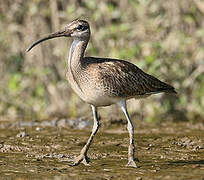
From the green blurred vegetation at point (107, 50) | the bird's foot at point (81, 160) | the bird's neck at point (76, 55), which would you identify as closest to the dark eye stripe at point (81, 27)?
the bird's neck at point (76, 55)

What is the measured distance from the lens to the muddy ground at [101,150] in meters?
6.14

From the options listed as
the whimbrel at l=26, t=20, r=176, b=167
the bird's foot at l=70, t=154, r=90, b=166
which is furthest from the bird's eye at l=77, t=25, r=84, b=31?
the bird's foot at l=70, t=154, r=90, b=166

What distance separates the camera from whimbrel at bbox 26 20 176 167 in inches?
270

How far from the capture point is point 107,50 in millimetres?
12906

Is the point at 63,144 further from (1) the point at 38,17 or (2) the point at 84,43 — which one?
(1) the point at 38,17

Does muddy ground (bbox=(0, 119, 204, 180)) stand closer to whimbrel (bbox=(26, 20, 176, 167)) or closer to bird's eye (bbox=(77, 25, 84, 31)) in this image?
whimbrel (bbox=(26, 20, 176, 167))

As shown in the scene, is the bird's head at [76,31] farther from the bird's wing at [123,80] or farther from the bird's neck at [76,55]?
the bird's wing at [123,80]

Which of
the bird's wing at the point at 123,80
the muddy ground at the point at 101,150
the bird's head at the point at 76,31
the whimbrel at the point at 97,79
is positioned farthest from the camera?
the bird's head at the point at 76,31

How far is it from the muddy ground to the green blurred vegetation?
1613 millimetres

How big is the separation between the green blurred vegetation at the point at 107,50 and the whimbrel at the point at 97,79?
4447 millimetres

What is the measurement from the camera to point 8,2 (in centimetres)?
1379

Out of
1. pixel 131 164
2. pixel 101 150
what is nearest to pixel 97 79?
pixel 131 164

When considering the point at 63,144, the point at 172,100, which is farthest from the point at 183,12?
the point at 63,144

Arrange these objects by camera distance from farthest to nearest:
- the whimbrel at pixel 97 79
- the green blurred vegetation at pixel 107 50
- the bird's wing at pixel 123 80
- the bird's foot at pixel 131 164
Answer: the green blurred vegetation at pixel 107 50, the bird's wing at pixel 123 80, the whimbrel at pixel 97 79, the bird's foot at pixel 131 164
